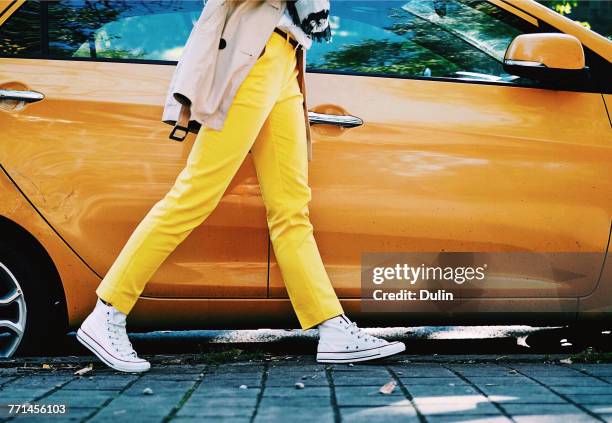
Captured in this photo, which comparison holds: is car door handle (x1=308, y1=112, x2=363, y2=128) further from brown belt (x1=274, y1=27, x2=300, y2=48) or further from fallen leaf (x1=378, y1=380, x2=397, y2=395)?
fallen leaf (x1=378, y1=380, x2=397, y2=395)

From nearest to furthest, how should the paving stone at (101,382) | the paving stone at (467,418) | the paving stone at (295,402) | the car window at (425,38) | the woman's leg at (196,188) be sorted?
1. the paving stone at (467,418)
2. the paving stone at (295,402)
3. the paving stone at (101,382)
4. the woman's leg at (196,188)
5. the car window at (425,38)

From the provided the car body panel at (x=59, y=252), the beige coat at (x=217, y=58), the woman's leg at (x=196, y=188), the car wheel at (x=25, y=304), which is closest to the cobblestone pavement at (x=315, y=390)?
the car wheel at (x=25, y=304)

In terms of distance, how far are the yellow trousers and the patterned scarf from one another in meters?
0.09

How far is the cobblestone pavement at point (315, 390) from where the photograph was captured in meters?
2.82

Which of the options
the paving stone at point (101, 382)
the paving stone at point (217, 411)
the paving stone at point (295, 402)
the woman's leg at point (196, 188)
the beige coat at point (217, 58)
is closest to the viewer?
the paving stone at point (217, 411)

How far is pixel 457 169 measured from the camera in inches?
155

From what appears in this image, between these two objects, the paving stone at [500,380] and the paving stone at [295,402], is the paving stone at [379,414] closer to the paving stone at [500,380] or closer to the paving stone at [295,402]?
the paving stone at [295,402]

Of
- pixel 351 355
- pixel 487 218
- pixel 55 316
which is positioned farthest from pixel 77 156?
pixel 487 218

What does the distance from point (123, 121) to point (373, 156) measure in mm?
987

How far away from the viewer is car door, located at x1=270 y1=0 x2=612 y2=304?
153 inches

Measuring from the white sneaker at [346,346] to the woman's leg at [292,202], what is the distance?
50mm

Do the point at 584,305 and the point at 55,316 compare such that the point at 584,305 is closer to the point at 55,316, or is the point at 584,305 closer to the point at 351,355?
the point at 351,355

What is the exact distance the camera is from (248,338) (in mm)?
5008

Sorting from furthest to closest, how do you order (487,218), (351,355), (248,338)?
(248,338)
(487,218)
(351,355)
